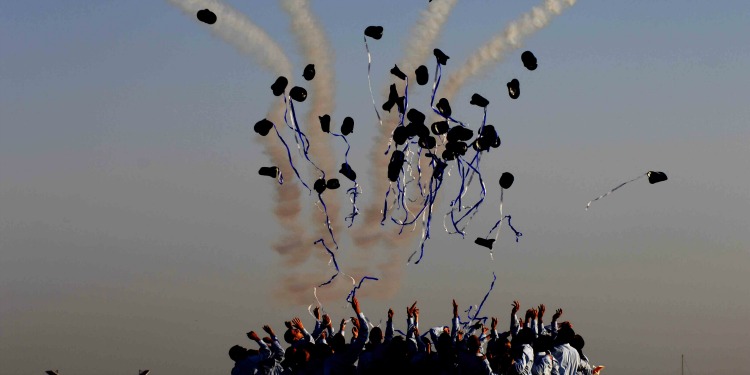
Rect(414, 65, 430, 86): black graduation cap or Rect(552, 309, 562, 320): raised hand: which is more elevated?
Rect(414, 65, 430, 86): black graduation cap

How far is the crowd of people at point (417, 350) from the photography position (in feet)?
152

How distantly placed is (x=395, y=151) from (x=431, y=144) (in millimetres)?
1313

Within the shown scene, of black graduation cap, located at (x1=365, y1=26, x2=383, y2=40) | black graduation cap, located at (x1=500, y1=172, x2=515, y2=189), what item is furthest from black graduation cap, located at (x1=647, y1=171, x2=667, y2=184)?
black graduation cap, located at (x1=365, y1=26, x2=383, y2=40)

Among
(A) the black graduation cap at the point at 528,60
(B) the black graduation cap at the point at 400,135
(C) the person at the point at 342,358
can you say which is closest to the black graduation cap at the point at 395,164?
(B) the black graduation cap at the point at 400,135

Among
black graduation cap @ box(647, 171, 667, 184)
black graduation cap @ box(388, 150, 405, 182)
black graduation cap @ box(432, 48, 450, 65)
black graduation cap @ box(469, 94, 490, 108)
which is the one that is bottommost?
black graduation cap @ box(647, 171, 667, 184)

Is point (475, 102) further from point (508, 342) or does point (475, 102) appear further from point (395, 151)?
point (508, 342)

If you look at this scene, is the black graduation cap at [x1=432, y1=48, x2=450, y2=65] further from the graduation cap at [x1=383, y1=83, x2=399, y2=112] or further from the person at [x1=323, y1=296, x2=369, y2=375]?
the person at [x1=323, y1=296, x2=369, y2=375]

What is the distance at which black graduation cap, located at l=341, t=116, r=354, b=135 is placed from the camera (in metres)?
54.7

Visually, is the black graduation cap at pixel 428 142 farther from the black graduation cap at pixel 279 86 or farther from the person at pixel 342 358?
the person at pixel 342 358

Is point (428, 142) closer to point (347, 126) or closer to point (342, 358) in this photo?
point (347, 126)

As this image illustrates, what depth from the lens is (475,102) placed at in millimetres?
55000

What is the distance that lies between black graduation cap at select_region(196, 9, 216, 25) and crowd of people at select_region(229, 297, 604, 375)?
10673mm

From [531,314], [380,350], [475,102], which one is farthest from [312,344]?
[475,102]

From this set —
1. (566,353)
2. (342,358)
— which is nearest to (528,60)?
(566,353)
